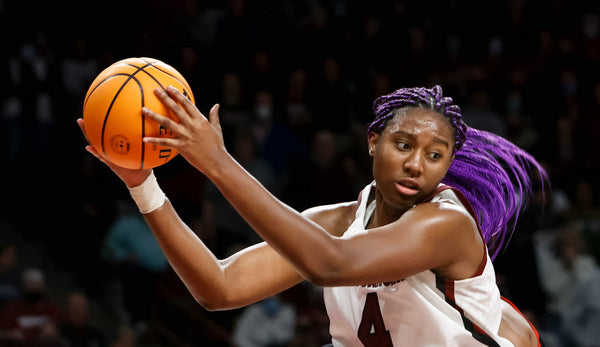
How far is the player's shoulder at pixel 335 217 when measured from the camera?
2.93 m

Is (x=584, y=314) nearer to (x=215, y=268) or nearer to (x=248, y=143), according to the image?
(x=248, y=143)

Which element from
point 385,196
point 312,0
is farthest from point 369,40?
point 385,196

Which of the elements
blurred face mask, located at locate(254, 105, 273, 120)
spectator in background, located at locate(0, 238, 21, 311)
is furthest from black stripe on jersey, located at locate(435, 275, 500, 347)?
blurred face mask, located at locate(254, 105, 273, 120)

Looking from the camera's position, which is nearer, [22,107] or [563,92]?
[22,107]

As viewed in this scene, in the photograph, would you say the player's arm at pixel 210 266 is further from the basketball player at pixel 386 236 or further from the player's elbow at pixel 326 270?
the player's elbow at pixel 326 270

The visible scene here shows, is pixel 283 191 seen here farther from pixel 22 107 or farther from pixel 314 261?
pixel 314 261

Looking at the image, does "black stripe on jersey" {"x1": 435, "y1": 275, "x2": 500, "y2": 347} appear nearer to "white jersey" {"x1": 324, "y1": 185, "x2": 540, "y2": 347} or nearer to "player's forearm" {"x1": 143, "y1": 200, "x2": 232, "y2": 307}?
"white jersey" {"x1": 324, "y1": 185, "x2": 540, "y2": 347}

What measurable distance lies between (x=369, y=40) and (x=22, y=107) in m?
3.75

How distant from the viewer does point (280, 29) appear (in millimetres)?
8094

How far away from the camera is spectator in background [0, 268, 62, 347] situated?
594 cm

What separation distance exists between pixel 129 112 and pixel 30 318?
4.46m

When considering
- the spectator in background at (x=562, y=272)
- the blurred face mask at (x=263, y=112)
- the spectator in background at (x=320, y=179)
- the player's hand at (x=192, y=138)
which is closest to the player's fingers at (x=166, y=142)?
the player's hand at (x=192, y=138)

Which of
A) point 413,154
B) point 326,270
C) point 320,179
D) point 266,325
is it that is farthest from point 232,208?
point 326,270

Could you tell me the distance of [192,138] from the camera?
2.06 m
